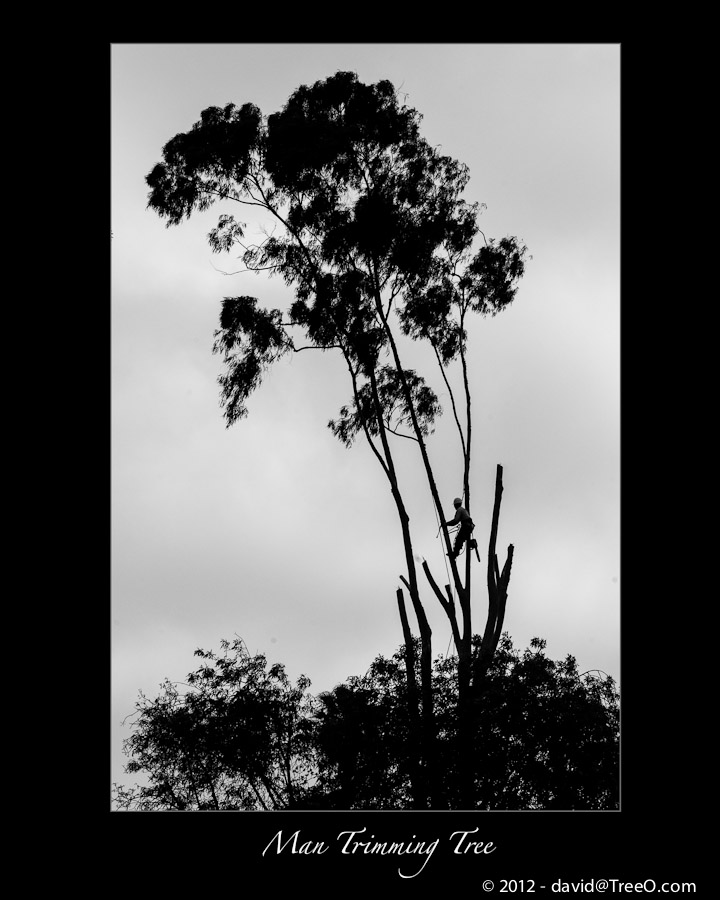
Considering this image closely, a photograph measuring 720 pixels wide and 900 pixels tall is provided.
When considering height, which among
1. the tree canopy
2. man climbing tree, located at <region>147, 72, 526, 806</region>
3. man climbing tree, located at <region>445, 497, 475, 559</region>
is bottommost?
the tree canopy

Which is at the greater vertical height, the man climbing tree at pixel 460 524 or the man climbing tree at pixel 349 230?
the man climbing tree at pixel 349 230

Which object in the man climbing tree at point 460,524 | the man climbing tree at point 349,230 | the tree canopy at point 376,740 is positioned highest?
the man climbing tree at point 349,230

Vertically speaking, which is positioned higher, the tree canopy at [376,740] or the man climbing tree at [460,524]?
the man climbing tree at [460,524]

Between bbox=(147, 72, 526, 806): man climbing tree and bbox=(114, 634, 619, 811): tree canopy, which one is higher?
bbox=(147, 72, 526, 806): man climbing tree

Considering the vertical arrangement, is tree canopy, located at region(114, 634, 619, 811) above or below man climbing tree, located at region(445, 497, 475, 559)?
below
